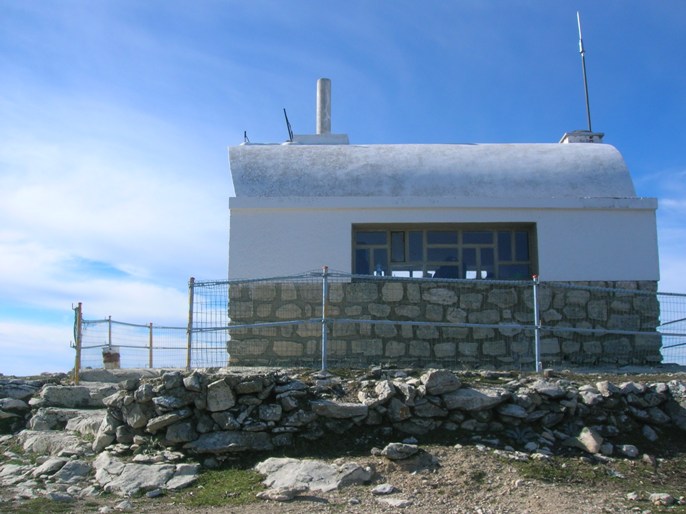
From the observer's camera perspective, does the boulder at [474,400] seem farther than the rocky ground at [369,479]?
Yes

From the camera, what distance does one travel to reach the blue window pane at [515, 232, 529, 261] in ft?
43.6

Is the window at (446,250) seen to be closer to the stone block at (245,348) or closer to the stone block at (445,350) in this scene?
the stone block at (445,350)

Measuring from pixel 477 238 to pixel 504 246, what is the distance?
19.4 inches

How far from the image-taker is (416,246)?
43.4 ft

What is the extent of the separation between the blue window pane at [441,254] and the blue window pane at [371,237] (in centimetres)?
83

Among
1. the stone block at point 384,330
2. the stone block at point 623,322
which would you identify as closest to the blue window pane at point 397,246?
the stone block at point 384,330

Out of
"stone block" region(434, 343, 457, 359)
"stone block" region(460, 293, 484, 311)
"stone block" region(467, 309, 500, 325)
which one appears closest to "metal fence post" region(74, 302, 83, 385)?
"stone block" region(434, 343, 457, 359)

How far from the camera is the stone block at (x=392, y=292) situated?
12.3 metres

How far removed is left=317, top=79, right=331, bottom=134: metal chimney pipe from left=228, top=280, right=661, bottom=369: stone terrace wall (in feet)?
15.9

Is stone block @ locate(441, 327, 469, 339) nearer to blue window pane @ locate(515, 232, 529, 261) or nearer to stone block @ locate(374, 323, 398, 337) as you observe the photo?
stone block @ locate(374, 323, 398, 337)

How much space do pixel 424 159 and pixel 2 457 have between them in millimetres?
8433

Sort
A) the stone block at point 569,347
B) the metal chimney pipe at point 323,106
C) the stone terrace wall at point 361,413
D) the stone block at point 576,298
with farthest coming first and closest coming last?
the metal chimney pipe at point 323,106 < the stone block at point 576,298 < the stone block at point 569,347 < the stone terrace wall at point 361,413

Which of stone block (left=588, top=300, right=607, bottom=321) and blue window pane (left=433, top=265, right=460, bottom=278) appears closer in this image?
stone block (left=588, top=300, right=607, bottom=321)

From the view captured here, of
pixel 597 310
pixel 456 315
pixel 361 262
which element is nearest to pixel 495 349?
pixel 456 315
